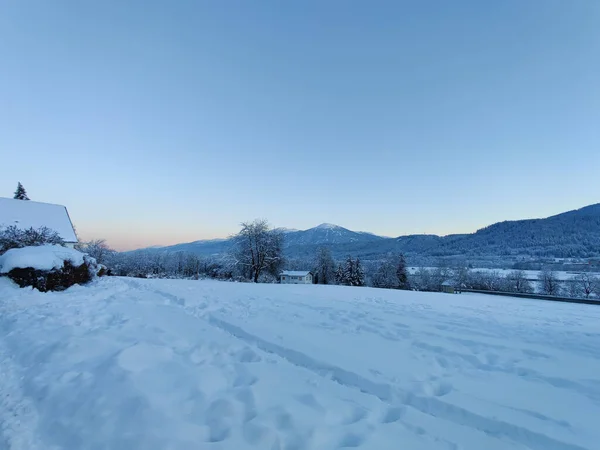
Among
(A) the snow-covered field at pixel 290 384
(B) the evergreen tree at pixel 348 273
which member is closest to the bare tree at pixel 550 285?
(B) the evergreen tree at pixel 348 273

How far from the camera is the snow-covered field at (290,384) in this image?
6.63 ft

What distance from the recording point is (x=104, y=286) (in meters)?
9.29

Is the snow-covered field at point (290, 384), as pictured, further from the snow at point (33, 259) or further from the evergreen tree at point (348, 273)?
the evergreen tree at point (348, 273)

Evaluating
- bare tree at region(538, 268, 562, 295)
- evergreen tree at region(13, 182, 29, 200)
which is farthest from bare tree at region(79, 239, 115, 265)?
bare tree at region(538, 268, 562, 295)

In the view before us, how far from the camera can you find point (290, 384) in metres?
2.83

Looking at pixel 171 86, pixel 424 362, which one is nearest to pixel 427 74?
pixel 171 86

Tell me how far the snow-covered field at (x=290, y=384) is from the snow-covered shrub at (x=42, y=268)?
3.15 m

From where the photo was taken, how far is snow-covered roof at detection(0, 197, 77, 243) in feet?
75.0

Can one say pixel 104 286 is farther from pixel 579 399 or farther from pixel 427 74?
pixel 427 74

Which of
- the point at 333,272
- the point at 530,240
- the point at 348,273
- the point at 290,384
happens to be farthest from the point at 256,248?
the point at 530,240

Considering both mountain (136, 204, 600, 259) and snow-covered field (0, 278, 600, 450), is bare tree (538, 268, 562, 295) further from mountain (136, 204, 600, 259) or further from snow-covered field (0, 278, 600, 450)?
snow-covered field (0, 278, 600, 450)

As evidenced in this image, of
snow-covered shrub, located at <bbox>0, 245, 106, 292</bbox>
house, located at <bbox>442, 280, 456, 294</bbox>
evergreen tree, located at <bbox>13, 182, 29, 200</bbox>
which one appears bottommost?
house, located at <bbox>442, 280, 456, 294</bbox>

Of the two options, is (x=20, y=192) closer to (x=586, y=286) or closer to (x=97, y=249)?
(x=97, y=249)

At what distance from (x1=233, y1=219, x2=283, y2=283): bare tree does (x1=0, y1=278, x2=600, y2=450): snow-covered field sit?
2288cm
